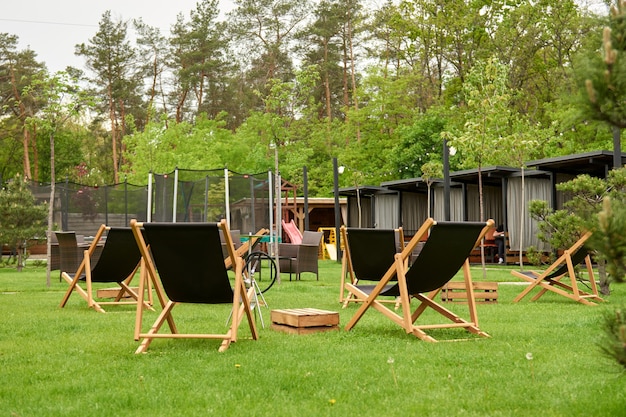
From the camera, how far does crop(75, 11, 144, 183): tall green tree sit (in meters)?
39.4

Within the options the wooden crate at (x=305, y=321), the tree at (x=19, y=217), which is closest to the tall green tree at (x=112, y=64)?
the tree at (x=19, y=217)

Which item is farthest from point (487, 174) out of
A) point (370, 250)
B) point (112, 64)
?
point (112, 64)

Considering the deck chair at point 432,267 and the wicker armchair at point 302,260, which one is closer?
the deck chair at point 432,267

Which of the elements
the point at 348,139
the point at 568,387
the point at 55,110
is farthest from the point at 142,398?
the point at 348,139

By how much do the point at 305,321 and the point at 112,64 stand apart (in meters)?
35.8

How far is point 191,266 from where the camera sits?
5.24 metres

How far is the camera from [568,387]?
393 centimetres

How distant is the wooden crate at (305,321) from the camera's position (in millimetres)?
5945

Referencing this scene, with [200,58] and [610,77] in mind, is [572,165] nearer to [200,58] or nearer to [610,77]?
[610,77]

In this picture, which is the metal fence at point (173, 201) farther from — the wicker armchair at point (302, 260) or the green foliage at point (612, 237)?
the green foliage at point (612, 237)

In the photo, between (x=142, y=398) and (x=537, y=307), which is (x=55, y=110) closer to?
(x=537, y=307)

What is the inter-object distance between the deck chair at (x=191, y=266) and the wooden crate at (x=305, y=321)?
63 cm

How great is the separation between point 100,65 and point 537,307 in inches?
1371

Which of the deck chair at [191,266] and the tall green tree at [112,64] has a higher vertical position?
the tall green tree at [112,64]
